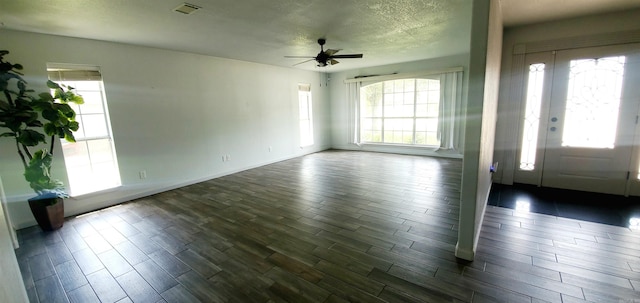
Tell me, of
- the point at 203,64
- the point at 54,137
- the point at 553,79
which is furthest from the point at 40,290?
the point at 553,79

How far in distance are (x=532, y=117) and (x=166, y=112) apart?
6087 mm

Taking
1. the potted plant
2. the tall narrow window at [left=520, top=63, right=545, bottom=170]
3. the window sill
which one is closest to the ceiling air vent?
the potted plant

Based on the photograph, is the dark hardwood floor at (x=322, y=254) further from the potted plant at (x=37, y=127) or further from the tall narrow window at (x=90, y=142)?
the tall narrow window at (x=90, y=142)

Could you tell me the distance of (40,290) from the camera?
209cm

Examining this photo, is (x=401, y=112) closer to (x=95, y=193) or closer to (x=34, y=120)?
(x=95, y=193)

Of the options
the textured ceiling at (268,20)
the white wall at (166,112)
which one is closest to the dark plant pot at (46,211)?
the white wall at (166,112)

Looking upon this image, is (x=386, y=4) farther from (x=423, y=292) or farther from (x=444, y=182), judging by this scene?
(x=444, y=182)

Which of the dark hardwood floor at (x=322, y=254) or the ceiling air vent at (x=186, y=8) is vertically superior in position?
the ceiling air vent at (x=186, y=8)

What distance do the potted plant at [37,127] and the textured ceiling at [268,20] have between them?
0.70 meters

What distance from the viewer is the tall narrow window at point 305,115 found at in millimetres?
7625

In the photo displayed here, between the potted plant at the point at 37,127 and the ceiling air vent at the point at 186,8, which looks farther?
the potted plant at the point at 37,127

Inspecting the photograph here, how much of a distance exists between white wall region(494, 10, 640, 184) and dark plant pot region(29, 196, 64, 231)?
21.0ft

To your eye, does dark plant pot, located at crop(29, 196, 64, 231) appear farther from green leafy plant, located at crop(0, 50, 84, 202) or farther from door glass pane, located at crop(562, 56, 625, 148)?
door glass pane, located at crop(562, 56, 625, 148)

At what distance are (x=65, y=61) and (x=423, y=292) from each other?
16.4 feet
